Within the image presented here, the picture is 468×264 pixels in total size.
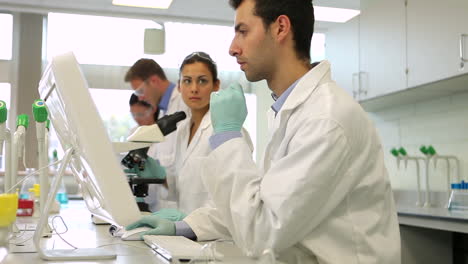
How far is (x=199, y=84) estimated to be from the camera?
2188 millimetres

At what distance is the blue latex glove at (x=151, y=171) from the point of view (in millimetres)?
2092

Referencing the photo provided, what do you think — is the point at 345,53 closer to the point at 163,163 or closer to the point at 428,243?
the point at 428,243

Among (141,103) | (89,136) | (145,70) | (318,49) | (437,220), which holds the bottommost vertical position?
(437,220)

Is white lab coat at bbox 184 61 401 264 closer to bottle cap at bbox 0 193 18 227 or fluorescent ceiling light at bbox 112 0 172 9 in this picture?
bottle cap at bbox 0 193 18 227

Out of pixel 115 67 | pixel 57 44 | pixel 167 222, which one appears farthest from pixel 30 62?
pixel 167 222

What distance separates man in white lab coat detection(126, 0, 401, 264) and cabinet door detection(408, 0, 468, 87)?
6.08 feet

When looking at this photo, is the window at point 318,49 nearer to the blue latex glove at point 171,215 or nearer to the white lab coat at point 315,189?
the blue latex glove at point 171,215

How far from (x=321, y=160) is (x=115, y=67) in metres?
4.23

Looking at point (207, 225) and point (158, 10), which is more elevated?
point (158, 10)

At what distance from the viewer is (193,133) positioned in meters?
2.28

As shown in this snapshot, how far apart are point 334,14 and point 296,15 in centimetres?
341

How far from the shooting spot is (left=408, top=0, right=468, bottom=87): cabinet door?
2.86 meters

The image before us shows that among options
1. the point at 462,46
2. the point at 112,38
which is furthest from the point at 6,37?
the point at 462,46

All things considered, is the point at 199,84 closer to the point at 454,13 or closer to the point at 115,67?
the point at 454,13
